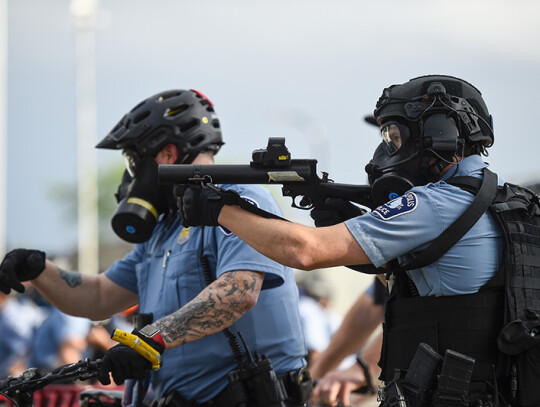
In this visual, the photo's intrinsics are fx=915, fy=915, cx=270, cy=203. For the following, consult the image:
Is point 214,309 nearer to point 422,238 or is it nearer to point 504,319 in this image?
point 422,238

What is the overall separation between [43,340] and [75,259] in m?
29.9

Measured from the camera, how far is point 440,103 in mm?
3857

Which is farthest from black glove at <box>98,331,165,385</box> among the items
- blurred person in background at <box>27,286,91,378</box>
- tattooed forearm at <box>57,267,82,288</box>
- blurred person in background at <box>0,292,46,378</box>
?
blurred person in background at <box>0,292,46,378</box>

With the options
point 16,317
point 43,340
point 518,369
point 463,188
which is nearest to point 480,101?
point 463,188

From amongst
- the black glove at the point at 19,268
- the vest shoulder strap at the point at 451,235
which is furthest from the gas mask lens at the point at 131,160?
the vest shoulder strap at the point at 451,235

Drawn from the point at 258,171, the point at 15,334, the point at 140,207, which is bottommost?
the point at 15,334

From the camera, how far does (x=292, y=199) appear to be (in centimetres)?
381

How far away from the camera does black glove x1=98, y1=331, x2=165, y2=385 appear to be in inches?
152

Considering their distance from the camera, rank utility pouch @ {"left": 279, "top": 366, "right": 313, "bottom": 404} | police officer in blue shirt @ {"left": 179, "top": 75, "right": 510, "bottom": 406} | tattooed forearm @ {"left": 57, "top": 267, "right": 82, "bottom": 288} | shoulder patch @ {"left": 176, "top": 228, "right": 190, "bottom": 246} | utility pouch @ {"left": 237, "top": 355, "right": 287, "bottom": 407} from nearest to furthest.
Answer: police officer in blue shirt @ {"left": 179, "top": 75, "right": 510, "bottom": 406}
utility pouch @ {"left": 237, "top": 355, "right": 287, "bottom": 407}
utility pouch @ {"left": 279, "top": 366, "right": 313, "bottom": 404}
shoulder patch @ {"left": 176, "top": 228, "right": 190, "bottom": 246}
tattooed forearm @ {"left": 57, "top": 267, "right": 82, "bottom": 288}

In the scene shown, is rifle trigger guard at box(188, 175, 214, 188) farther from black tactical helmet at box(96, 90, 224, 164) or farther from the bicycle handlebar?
black tactical helmet at box(96, 90, 224, 164)

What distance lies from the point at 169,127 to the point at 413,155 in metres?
1.76

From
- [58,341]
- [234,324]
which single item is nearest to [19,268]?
[234,324]

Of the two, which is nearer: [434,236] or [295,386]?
[434,236]

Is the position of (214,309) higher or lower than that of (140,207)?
lower
